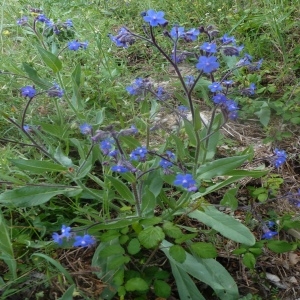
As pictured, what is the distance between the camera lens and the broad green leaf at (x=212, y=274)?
1.91m

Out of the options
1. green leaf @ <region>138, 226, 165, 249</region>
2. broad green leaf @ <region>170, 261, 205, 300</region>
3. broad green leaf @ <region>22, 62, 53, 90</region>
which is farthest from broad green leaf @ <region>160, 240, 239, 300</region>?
broad green leaf @ <region>22, 62, 53, 90</region>

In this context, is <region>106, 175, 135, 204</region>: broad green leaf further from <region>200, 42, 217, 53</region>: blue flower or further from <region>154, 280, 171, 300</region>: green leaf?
<region>200, 42, 217, 53</region>: blue flower

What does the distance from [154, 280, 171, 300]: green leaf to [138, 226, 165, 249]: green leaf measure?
172mm

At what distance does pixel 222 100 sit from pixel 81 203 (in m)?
0.90

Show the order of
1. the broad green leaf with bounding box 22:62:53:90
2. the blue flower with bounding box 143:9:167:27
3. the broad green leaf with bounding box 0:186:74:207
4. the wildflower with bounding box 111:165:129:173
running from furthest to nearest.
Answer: the broad green leaf with bounding box 22:62:53:90 < the broad green leaf with bounding box 0:186:74:207 < the wildflower with bounding box 111:165:129:173 < the blue flower with bounding box 143:9:167:27

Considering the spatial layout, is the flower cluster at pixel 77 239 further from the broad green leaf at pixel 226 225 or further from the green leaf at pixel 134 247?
the broad green leaf at pixel 226 225

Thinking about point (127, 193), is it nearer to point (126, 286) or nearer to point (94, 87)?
point (126, 286)

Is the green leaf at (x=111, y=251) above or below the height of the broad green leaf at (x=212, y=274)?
above

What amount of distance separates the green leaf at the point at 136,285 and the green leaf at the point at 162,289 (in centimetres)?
6

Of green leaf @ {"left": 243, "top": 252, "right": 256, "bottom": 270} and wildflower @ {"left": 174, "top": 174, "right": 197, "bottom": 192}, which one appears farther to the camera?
green leaf @ {"left": 243, "top": 252, "right": 256, "bottom": 270}

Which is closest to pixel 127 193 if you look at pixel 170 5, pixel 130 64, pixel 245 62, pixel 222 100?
pixel 222 100

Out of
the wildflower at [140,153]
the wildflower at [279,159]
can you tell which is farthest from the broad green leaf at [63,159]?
the wildflower at [279,159]

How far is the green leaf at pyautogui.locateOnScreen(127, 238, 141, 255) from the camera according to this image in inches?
72.3

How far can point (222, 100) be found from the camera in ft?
5.97
